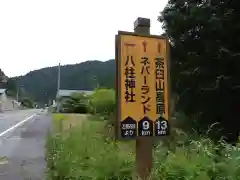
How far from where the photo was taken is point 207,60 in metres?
10.0

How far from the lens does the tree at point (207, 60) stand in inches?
382

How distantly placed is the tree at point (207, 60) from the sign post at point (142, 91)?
4420 millimetres

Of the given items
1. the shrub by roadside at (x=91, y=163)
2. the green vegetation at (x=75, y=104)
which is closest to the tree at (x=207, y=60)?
the shrub by roadside at (x=91, y=163)

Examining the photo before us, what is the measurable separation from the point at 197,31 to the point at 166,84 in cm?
584

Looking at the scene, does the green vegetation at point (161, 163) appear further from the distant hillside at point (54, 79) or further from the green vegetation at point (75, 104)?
the distant hillside at point (54, 79)

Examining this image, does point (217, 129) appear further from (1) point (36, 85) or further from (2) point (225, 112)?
(1) point (36, 85)

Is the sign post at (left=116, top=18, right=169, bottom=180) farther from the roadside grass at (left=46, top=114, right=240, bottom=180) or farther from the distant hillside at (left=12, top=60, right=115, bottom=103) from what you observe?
the distant hillside at (left=12, top=60, right=115, bottom=103)

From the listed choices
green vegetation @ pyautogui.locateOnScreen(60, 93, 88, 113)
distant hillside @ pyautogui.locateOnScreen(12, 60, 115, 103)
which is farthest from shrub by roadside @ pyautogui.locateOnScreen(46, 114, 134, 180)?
distant hillside @ pyautogui.locateOnScreen(12, 60, 115, 103)

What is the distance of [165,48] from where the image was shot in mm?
5359

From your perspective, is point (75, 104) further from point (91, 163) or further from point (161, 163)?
point (161, 163)

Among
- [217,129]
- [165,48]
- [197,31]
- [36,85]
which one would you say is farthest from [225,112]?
[36,85]

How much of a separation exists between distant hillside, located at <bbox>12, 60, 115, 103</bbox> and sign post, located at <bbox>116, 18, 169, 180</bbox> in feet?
203

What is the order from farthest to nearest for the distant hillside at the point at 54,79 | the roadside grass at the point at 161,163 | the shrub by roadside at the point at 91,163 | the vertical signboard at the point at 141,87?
the distant hillside at the point at 54,79 < the shrub by roadside at the point at 91,163 < the vertical signboard at the point at 141,87 < the roadside grass at the point at 161,163

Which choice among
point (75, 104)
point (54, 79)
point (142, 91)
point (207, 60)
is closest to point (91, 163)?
point (142, 91)
